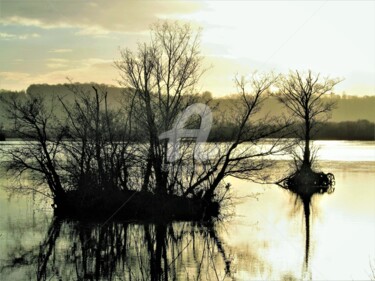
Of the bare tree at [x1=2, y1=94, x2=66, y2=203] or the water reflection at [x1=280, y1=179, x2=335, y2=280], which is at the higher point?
the bare tree at [x1=2, y1=94, x2=66, y2=203]

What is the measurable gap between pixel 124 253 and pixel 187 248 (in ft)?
6.89

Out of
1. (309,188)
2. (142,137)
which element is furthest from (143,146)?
(309,188)

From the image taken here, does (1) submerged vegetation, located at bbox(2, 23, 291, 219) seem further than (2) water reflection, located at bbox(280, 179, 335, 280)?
No

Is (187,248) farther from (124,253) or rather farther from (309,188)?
(309,188)

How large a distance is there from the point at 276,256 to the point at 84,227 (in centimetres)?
794

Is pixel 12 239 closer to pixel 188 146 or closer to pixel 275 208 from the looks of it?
pixel 188 146

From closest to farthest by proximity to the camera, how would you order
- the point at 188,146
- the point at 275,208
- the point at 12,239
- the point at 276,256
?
the point at 276,256, the point at 12,239, the point at 188,146, the point at 275,208

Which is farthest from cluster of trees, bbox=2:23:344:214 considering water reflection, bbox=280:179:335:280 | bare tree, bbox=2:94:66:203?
water reflection, bbox=280:179:335:280

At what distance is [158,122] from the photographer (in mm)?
25625

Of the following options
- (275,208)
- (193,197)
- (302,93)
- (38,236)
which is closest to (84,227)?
(38,236)

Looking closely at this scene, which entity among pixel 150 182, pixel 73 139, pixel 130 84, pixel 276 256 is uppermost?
pixel 130 84

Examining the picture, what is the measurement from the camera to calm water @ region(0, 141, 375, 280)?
1650cm

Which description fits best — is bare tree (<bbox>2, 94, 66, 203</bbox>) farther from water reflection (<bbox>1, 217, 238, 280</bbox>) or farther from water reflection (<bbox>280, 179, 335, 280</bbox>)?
water reflection (<bbox>280, 179, 335, 280</bbox>)

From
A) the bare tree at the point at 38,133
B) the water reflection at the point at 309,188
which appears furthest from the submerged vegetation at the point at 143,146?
the water reflection at the point at 309,188
